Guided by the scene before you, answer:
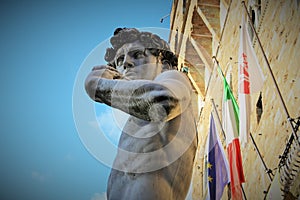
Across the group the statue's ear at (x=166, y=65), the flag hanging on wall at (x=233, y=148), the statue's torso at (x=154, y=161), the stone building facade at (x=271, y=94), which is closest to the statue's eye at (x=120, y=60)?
the statue's ear at (x=166, y=65)

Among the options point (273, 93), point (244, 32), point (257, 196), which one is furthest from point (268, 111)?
point (244, 32)

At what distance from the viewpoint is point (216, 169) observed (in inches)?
285

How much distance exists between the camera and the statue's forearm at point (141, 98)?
1897mm

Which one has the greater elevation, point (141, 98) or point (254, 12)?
point (254, 12)

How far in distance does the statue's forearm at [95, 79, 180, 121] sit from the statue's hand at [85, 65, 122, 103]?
3 cm

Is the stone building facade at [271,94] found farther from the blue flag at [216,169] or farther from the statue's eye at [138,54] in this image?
the statue's eye at [138,54]

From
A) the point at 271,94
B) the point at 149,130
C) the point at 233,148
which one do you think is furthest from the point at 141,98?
the point at 233,148

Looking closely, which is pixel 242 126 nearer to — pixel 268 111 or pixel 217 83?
pixel 268 111

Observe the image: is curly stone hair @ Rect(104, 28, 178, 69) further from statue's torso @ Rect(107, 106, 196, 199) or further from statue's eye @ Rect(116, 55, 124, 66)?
statue's torso @ Rect(107, 106, 196, 199)

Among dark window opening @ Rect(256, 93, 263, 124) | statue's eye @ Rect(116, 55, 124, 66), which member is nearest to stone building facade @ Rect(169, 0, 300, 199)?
dark window opening @ Rect(256, 93, 263, 124)

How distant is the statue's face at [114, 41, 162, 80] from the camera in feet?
7.90

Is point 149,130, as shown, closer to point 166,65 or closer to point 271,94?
point 166,65

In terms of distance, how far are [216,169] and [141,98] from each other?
547 centimetres

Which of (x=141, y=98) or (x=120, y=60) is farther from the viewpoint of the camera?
(x=120, y=60)
